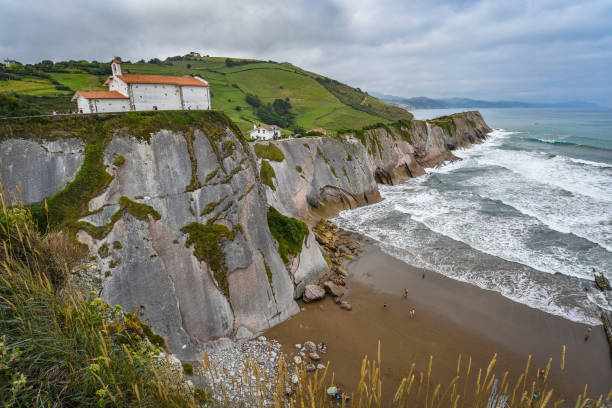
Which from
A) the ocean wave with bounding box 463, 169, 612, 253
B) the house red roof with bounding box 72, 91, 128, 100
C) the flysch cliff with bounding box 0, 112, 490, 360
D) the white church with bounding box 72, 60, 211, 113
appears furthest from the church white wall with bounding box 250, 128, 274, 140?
the flysch cliff with bounding box 0, 112, 490, 360

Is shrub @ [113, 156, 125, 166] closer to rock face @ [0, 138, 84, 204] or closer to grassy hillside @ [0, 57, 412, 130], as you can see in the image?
rock face @ [0, 138, 84, 204]

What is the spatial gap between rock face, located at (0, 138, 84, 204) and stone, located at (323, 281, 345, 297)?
18.7 metres

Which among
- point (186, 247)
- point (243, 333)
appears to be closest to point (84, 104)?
point (186, 247)

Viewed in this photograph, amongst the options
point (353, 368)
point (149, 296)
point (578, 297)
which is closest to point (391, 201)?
point (578, 297)

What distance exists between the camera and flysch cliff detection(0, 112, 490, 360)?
52.2 feet

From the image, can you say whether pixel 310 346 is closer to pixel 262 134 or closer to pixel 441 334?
pixel 441 334

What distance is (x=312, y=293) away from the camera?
880 inches

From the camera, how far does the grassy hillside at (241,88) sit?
63.2m

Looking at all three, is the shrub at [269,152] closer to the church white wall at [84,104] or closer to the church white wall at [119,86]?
the church white wall at [119,86]

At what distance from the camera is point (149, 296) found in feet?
53.4

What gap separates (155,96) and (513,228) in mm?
41653

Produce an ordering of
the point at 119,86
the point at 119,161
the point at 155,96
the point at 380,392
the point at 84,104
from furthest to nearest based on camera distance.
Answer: the point at 155,96 → the point at 119,86 → the point at 84,104 → the point at 119,161 → the point at 380,392

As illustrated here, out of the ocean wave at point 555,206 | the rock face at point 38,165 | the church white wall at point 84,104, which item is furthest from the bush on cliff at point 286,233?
the ocean wave at point 555,206

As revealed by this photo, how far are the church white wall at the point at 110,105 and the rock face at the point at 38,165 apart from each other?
1285cm
